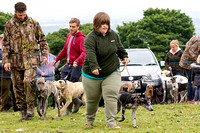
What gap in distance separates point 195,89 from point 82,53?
16.7ft

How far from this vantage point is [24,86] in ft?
27.0

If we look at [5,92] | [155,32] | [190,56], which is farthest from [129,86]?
[155,32]

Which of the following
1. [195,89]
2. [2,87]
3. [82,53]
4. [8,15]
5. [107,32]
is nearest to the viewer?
[107,32]

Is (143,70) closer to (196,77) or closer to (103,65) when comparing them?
(196,77)

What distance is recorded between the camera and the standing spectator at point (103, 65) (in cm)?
636

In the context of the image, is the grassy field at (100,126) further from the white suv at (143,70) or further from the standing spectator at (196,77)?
the white suv at (143,70)

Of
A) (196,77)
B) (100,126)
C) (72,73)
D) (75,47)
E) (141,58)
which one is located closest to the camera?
(100,126)

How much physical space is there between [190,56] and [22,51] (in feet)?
20.6

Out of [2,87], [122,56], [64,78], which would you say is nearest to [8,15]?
[2,87]

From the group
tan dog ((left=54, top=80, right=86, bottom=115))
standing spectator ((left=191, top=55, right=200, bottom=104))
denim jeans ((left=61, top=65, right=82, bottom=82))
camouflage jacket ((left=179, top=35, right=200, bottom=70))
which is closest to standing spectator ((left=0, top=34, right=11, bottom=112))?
denim jeans ((left=61, top=65, right=82, bottom=82))

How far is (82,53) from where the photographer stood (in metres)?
9.31

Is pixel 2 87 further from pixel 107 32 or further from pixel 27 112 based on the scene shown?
pixel 107 32

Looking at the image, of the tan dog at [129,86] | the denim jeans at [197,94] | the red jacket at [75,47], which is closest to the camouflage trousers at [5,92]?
the red jacket at [75,47]

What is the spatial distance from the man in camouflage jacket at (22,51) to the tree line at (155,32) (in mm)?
36258
